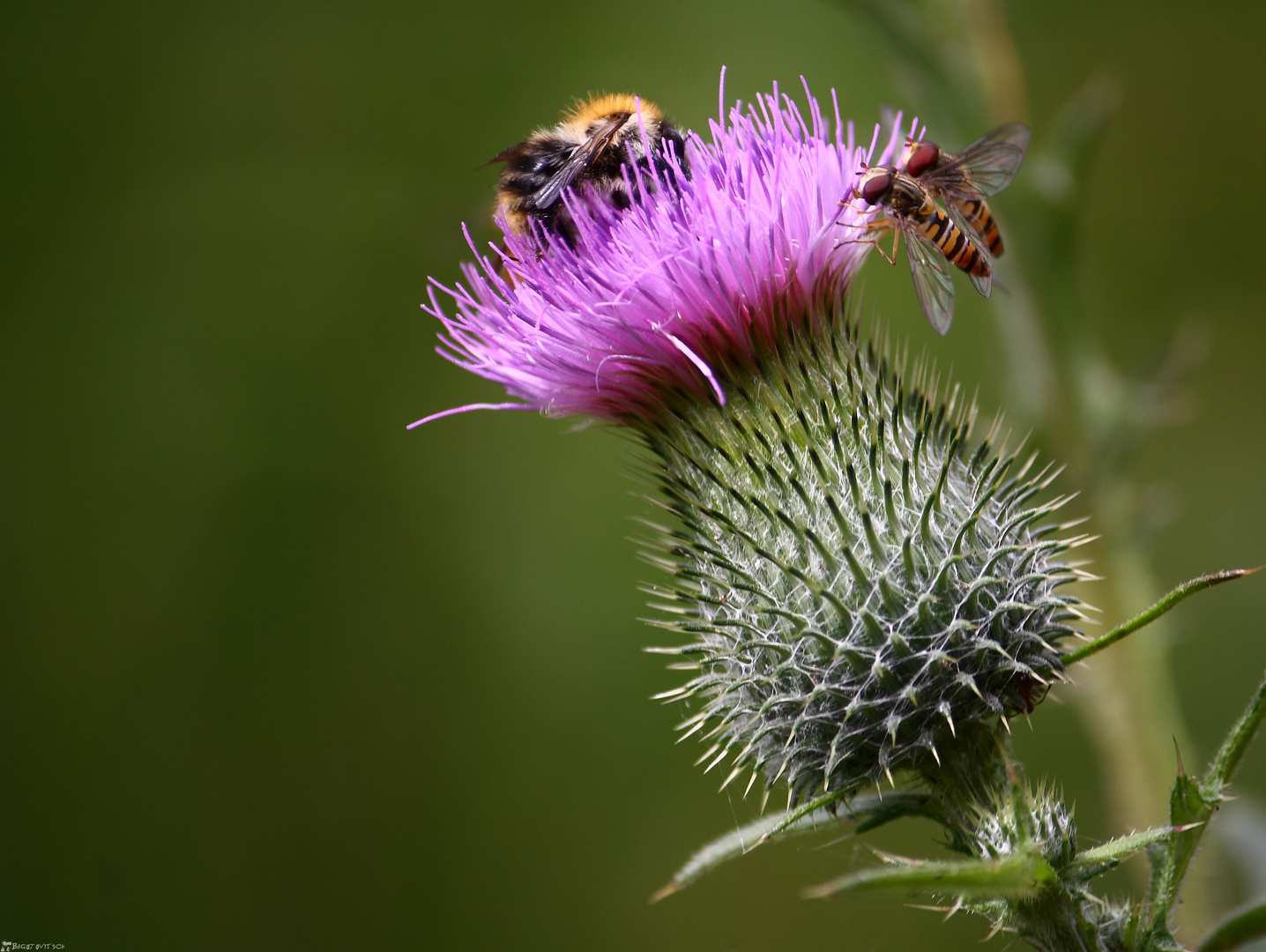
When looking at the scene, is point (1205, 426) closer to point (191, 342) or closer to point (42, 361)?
point (191, 342)

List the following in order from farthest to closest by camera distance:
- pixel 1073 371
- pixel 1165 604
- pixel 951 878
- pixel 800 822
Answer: pixel 1073 371 → pixel 800 822 → pixel 1165 604 → pixel 951 878

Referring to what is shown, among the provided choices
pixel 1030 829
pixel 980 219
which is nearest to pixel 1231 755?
pixel 1030 829

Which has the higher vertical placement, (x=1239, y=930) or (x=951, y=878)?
(x=951, y=878)

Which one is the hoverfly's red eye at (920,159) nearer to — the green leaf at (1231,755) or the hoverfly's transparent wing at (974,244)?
the hoverfly's transparent wing at (974,244)

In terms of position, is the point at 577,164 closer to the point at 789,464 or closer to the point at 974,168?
the point at 789,464

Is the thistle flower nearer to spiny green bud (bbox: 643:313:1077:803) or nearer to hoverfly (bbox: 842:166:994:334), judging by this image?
spiny green bud (bbox: 643:313:1077:803)

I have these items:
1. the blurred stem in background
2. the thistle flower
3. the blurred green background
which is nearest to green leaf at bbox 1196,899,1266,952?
the thistle flower

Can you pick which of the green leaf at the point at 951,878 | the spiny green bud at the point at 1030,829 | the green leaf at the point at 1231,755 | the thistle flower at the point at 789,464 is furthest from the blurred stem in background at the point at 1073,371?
the green leaf at the point at 951,878
